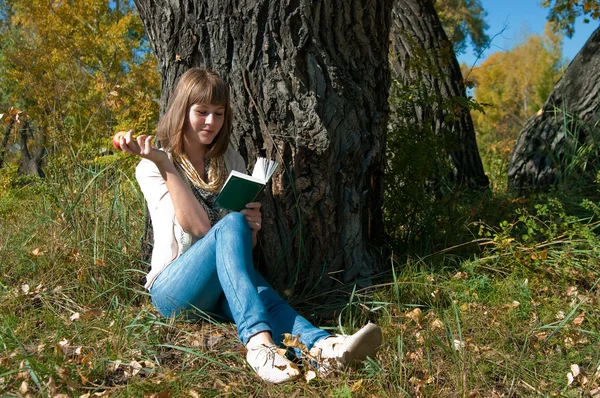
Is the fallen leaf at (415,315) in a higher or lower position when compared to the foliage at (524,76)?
lower

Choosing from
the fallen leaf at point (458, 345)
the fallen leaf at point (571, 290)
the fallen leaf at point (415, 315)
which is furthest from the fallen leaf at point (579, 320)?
the fallen leaf at point (415, 315)

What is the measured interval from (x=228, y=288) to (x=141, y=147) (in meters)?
0.72

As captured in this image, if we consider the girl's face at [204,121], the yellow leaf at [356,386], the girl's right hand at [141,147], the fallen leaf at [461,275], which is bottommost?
the yellow leaf at [356,386]

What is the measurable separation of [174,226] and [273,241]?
601 mm

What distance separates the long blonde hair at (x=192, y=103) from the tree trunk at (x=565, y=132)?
2656 millimetres

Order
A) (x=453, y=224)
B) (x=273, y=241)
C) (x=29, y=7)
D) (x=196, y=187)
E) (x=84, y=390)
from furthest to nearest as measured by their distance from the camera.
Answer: (x=29, y=7)
(x=453, y=224)
(x=273, y=241)
(x=196, y=187)
(x=84, y=390)

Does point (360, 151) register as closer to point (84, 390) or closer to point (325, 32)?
point (325, 32)

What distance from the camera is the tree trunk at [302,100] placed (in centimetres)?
313

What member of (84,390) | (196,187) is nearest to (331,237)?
(196,187)

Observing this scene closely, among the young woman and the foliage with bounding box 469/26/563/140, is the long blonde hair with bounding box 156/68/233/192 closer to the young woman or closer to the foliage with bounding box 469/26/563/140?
the young woman

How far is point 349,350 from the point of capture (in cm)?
238

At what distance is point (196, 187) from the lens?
9.98 ft

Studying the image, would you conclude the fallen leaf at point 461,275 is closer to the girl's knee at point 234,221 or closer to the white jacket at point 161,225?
the girl's knee at point 234,221

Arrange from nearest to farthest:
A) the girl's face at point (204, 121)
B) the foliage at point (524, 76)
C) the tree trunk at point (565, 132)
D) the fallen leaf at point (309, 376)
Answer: the fallen leaf at point (309, 376)
the girl's face at point (204, 121)
the tree trunk at point (565, 132)
the foliage at point (524, 76)
